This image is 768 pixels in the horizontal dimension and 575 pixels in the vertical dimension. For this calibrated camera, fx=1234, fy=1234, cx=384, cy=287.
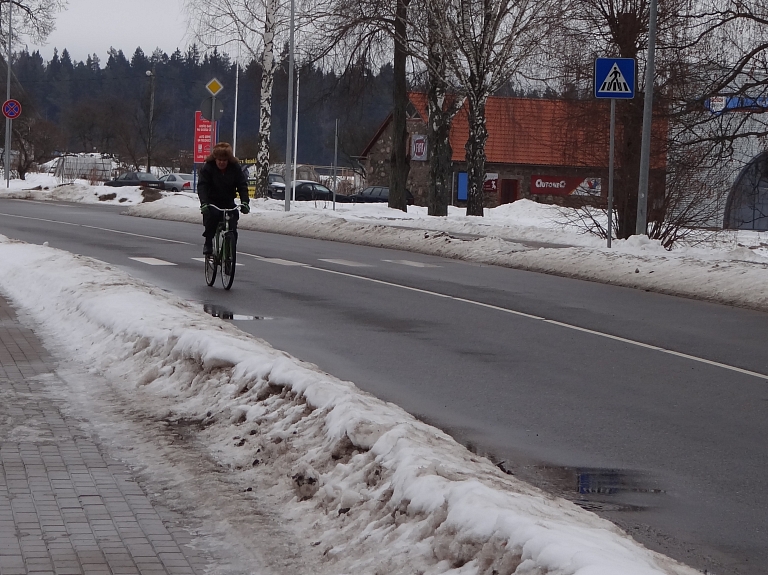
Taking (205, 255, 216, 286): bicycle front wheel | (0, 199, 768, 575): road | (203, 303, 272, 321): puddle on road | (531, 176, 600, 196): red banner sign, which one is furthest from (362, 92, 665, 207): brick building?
(203, 303, 272, 321): puddle on road

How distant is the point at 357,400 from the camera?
6.74m

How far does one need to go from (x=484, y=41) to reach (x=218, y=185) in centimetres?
2012

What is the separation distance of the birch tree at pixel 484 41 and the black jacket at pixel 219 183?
19251 mm

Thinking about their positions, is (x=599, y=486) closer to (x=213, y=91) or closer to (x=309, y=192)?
(x=213, y=91)

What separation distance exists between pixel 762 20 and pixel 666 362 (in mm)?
12537

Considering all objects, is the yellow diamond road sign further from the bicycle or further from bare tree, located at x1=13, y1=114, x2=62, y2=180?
bare tree, located at x1=13, y1=114, x2=62, y2=180

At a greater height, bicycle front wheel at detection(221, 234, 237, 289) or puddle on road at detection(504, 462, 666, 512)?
bicycle front wheel at detection(221, 234, 237, 289)

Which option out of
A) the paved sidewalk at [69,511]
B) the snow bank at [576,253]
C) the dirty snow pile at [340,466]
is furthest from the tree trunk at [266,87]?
the paved sidewalk at [69,511]

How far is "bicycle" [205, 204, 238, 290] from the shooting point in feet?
50.1

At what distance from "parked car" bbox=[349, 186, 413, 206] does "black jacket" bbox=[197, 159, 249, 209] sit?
147 feet

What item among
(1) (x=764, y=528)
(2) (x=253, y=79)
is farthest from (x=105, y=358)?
(2) (x=253, y=79)

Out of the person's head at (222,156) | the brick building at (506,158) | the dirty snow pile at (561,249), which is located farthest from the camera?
the brick building at (506,158)

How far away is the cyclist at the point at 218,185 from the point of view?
50.2 feet

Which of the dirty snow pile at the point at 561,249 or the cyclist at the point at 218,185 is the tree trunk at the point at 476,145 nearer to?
the dirty snow pile at the point at 561,249
